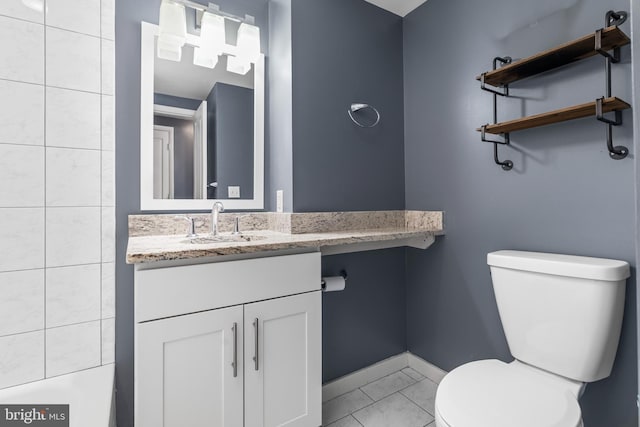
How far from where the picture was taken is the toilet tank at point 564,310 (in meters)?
1.06

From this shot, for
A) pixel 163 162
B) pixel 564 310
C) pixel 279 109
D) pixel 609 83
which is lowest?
pixel 564 310

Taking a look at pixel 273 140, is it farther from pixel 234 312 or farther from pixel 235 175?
pixel 234 312

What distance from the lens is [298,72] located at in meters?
1.66

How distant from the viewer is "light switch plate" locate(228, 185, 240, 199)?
174 centimetres

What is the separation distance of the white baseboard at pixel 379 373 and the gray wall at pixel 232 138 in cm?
117

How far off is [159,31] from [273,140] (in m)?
0.73

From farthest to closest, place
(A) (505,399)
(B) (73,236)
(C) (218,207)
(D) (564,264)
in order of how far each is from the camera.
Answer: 1. (C) (218,207)
2. (B) (73,236)
3. (D) (564,264)
4. (A) (505,399)

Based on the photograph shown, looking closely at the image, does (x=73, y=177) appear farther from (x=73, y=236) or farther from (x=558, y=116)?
(x=558, y=116)

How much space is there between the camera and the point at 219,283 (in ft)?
3.69

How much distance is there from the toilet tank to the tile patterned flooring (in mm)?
623

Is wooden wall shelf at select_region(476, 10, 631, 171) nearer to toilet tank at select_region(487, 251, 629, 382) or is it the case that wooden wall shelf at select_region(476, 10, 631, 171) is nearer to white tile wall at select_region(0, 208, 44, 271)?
toilet tank at select_region(487, 251, 629, 382)

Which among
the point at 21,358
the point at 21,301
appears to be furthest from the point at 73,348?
the point at 21,301

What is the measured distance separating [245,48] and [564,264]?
5.75 ft

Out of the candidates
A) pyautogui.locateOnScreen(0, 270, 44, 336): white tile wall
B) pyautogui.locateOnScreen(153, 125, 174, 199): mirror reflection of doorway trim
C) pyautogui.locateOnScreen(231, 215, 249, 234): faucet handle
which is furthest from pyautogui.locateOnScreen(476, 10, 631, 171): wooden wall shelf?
pyautogui.locateOnScreen(0, 270, 44, 336): white tile wall
